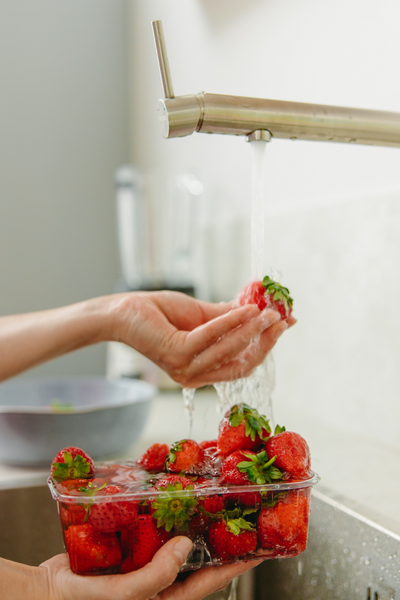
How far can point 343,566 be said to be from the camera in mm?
703

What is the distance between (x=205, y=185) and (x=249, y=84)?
13.5 inches

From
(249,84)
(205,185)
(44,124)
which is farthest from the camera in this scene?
(44,124)

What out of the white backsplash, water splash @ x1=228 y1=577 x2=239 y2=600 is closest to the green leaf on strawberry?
water splash @ x1=228 y1=577 x2=239 y2=600

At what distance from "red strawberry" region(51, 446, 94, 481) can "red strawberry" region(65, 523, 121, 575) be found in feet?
0.21

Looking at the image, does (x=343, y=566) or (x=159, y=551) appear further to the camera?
(x=343, y=566)

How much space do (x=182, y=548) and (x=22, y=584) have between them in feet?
0.54

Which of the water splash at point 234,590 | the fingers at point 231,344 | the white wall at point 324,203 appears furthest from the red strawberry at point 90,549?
the white wall at point 324,203

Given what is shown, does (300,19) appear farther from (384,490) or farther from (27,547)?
(27,547)

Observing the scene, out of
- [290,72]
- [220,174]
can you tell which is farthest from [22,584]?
[220,174]

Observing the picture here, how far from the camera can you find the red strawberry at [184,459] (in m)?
0.60

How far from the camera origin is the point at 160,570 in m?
0.50

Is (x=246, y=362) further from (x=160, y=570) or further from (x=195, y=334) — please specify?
(x=160, y=570)

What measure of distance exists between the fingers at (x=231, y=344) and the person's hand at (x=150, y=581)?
0.23 metres

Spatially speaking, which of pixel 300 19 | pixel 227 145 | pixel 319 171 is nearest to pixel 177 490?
pixel 319 171
